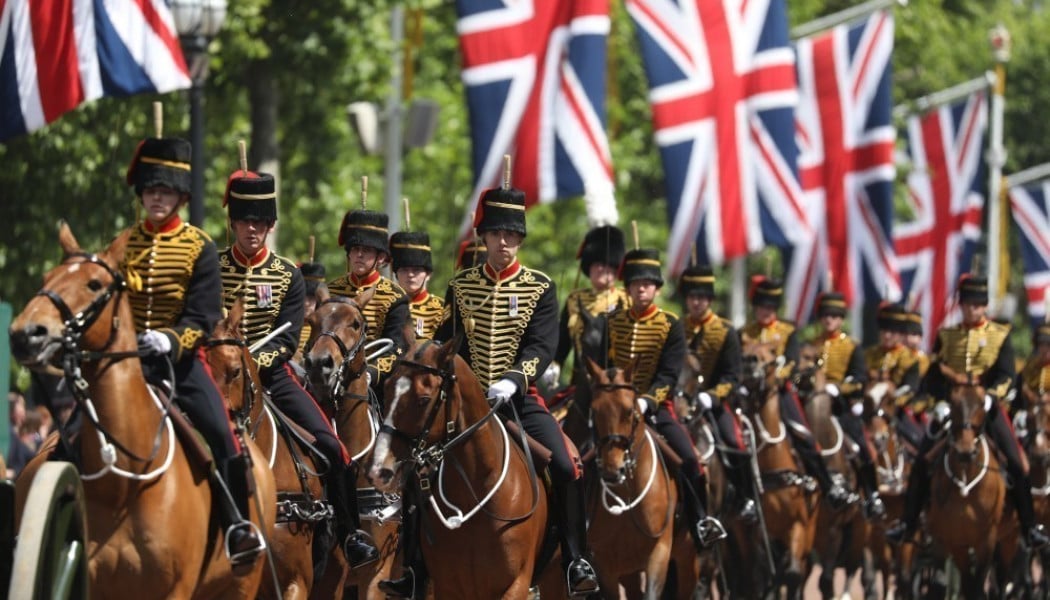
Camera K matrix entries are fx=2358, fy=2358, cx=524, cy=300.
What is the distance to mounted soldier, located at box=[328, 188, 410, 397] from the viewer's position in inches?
561

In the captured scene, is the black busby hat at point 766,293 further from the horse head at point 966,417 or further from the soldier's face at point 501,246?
the soldier's face at point 501,246

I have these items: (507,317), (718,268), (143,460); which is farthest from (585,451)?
(718,268)

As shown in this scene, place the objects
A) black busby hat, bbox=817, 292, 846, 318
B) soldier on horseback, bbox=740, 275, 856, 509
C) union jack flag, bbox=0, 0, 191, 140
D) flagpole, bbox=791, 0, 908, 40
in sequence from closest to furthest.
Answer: union jack flag, bbox=0, 0, 191, 140, soldier on horseback, bbox=740, 275, 856, 509, black busby hat, bbox=817, 292, 846, 318, flagpole, bbox=791, 0, 908, 40

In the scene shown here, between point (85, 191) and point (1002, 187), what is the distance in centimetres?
2483

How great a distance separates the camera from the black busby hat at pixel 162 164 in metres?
10.5

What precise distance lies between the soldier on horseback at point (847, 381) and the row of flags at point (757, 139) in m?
1.01

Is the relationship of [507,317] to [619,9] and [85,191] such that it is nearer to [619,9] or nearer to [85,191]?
[85,191]

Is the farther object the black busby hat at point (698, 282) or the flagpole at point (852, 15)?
the flagpole at point (852, 15)

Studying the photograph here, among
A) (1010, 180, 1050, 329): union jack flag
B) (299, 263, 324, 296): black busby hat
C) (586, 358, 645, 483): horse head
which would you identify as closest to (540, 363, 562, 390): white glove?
(299, 263, 324, 296): black busby hat

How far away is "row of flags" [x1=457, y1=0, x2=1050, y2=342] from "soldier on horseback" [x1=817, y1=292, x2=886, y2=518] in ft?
3.33

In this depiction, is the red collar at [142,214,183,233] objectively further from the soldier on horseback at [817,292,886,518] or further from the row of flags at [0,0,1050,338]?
the soldier on horseback at [817,292,886,518]

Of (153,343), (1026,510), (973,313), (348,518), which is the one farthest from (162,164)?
(973,313)

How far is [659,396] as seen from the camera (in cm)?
1586

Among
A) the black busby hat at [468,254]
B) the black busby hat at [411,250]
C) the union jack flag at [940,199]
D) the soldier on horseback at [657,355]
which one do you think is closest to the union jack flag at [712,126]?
the black busby hat at [468,254]
